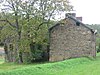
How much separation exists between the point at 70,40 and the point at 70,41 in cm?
16

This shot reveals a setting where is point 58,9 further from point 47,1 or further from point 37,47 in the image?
point 37,47

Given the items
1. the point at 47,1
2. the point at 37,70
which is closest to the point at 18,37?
the point at 47,1

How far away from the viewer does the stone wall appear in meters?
44.6

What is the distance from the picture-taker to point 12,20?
4556 cm

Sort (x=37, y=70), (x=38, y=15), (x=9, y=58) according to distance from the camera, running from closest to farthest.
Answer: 1. (x=37, y=70)
2. (x=38, y=15)
3. (x=9, y=58)

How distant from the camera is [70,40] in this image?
45375mm

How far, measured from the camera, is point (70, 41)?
45.3 m

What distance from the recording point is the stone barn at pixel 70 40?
4459 centimetres

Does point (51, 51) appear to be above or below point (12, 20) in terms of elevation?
below

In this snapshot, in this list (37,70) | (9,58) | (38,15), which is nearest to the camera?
(37,70)

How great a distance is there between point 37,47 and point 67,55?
5015 millimetres

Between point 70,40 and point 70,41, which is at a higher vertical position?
point 70,40

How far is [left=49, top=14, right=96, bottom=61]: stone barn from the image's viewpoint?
4459cm

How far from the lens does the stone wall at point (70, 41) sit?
146 ft
